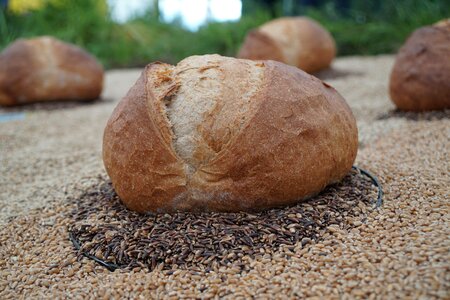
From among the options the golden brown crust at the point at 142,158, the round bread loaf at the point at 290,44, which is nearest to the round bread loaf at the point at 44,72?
the round bread loaf at the point at 290,44

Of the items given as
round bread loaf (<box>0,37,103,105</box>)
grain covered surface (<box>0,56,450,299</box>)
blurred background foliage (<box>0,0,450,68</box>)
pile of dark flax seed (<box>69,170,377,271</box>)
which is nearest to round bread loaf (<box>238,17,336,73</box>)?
round bread loaf (<box>0,37,103,105</box>)

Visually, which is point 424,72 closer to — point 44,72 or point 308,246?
point 308,246

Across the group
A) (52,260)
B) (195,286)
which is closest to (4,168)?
(52,260)

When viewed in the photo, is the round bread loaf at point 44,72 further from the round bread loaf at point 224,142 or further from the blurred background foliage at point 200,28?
the round bread loaf at point 224,142

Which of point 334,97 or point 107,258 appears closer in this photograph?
point 107,258

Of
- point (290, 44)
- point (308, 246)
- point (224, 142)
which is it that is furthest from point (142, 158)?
point (290, 44)

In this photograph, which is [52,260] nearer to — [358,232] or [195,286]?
[195,286]
